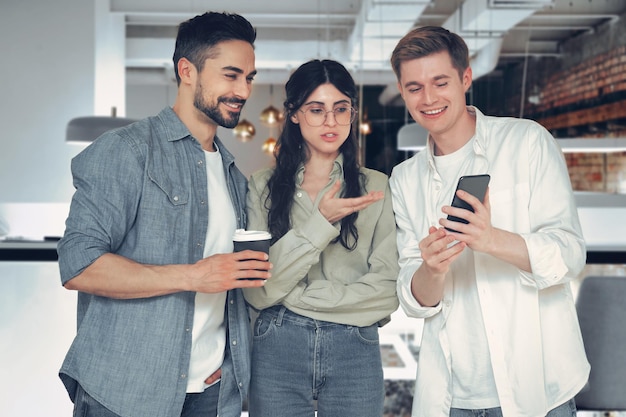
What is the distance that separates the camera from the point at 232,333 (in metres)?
1.69

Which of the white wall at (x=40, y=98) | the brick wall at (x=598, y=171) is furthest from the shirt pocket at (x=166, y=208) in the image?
the brick wall at (x=598, y=171)

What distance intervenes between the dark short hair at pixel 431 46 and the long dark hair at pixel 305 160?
0.66ft

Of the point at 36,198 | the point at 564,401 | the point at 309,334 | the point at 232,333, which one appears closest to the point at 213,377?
the point at 232,333

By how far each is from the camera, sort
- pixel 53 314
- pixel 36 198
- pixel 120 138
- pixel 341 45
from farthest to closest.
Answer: pixel 341 45
pixel 36 198
pixel 53 314
pixel 120 138

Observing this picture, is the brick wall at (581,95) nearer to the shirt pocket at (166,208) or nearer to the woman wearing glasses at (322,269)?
the woman wearing glasses at (322,269)

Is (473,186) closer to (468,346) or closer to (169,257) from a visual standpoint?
(468,346)

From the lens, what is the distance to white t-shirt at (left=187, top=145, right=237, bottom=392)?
1625 mm

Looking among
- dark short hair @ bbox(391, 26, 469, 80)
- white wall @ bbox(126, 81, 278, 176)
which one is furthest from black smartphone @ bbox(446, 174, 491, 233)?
white wall @ bbox(126, 81, 278, 176)

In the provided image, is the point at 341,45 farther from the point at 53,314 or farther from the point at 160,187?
the point at 160,187

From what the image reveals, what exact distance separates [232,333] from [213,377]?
0.12 metres

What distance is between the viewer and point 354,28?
7789 mm

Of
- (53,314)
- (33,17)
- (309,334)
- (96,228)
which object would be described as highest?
(33,17)

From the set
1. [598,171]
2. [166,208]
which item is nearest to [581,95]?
[598,171]

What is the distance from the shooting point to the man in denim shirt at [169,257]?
146 cm
